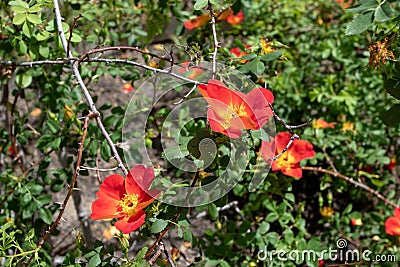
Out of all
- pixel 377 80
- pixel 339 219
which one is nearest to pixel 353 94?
pixel 377 80

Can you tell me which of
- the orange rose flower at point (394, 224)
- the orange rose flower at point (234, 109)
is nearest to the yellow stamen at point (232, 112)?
the orange rose flower at point (234, 109)

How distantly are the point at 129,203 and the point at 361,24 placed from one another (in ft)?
2.04

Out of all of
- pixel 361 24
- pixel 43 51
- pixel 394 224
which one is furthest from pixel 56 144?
pixel 394 224

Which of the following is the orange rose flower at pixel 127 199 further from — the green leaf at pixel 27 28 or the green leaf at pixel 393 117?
the green leaf at pixel 393 117

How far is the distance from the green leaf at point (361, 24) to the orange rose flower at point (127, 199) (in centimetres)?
51

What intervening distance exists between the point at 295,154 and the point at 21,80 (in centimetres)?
87

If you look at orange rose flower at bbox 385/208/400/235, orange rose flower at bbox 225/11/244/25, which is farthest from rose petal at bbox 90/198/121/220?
orange rose flower at bbox 225/11/244/25

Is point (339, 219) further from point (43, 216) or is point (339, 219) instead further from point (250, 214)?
point (43, 216)

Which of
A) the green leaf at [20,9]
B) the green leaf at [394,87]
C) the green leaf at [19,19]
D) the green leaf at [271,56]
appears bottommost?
the green leaf at [394,87]

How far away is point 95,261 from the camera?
3.71ft

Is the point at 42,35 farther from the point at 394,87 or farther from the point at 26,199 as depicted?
the point at 394,87

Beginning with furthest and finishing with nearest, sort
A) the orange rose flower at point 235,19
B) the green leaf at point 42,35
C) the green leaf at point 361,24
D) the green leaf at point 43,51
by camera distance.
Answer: the orange rose flower at point 235,19, the green leaf at point 43,51, the green leaf at point 42,35, the green leaf at point 361,24

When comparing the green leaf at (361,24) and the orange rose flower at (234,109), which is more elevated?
the green leaf at (361,24)

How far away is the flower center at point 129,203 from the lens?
3.69 ft
